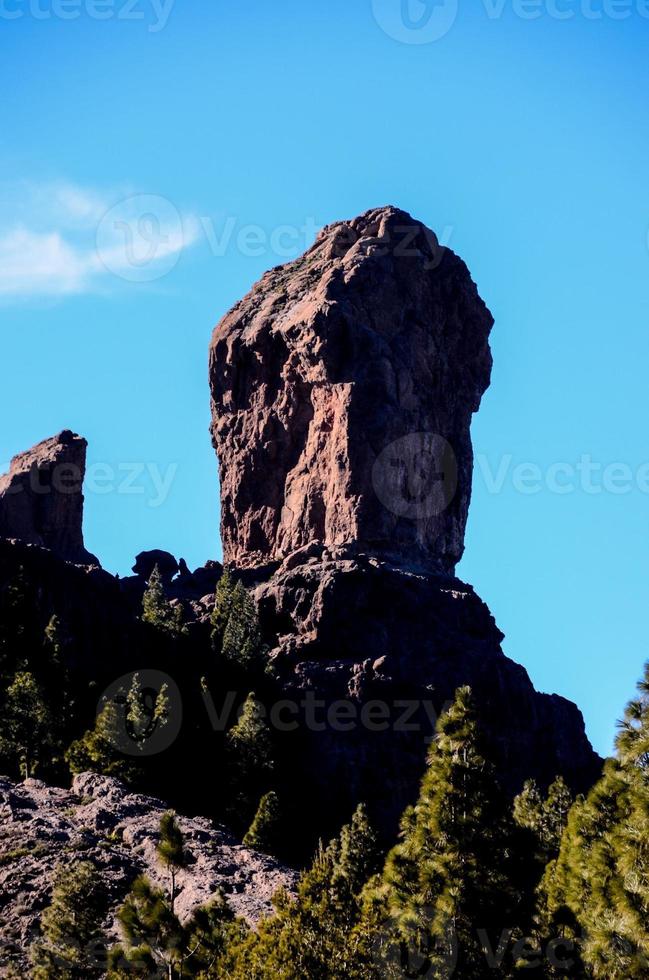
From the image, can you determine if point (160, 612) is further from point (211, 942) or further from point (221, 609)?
point (211, 942)

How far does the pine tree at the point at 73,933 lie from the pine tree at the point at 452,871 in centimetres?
879

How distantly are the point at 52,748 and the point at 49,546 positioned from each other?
53.0 metres

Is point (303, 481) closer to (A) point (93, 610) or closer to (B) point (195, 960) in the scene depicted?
(A) point (93, 610)

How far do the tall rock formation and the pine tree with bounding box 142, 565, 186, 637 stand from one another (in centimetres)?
665

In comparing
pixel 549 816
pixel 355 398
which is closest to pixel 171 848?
pixel 549 816

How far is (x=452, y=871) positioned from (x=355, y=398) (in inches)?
3282

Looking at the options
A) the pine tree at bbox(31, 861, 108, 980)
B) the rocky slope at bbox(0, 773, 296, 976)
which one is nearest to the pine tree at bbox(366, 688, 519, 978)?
the rocky slope at bbox(0, 773, 296, 976)

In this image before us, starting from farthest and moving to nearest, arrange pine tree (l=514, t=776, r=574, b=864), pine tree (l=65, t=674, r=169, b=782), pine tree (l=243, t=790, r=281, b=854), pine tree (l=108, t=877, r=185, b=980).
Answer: pine tree (l=65, t=674, r=169, b=782)
pine tree (l=243, t=790, r=281, b=854)
pine tree (l=514, t=776, r=574, b=864)
pine tree (l=108, t=877, r=185, b=980)

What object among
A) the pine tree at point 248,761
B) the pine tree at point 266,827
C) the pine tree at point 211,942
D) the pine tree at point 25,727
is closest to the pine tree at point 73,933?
the pine tree at point 211,942

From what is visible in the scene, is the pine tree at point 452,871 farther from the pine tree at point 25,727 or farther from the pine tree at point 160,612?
the pine tree at point 160,612

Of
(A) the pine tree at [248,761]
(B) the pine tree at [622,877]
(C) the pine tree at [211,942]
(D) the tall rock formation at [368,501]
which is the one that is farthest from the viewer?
(D) the tall rock formation at [368,501]

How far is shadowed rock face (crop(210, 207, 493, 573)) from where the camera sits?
123 m

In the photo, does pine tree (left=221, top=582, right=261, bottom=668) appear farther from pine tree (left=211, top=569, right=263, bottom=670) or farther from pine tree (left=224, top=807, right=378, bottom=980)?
pine tree (left=224, top=807, right=378, bottom=980)

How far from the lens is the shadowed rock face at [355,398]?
12338 cm
